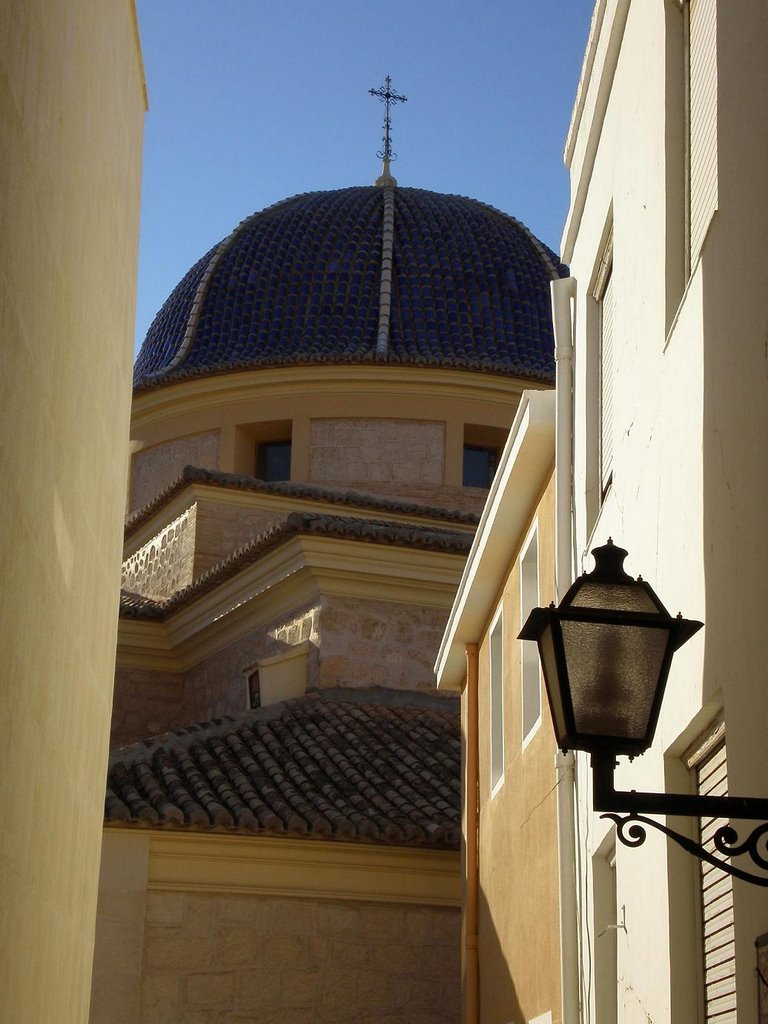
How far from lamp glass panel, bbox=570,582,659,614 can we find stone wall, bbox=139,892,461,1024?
400 inches

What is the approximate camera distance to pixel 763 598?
4.09 metres

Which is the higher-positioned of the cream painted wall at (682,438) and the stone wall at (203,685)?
the stone wall at (203,685)

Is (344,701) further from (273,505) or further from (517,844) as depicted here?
(517,844)

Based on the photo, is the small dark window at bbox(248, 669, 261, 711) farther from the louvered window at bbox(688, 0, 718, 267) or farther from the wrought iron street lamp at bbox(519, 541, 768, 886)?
the wrought iron street lamp at bbox(519, 541, 768, 886)

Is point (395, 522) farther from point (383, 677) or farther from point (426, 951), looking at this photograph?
point (426, 951)

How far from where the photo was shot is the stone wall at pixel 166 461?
2361 cm

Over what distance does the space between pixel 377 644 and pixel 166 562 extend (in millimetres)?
5257

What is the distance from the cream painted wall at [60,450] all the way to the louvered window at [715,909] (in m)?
2.18

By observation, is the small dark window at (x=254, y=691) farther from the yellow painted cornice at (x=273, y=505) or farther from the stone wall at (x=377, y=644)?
the yellow painted cornice at (x=273, y=505)

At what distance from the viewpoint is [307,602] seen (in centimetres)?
1870

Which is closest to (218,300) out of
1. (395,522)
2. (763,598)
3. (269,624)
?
(395,522)

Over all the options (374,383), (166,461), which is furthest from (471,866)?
(166,461)

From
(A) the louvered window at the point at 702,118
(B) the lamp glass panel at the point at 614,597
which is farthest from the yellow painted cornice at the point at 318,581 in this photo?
(B) the lamp glass panel at the point at 614,597

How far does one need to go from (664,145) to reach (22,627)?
9.11 ft
